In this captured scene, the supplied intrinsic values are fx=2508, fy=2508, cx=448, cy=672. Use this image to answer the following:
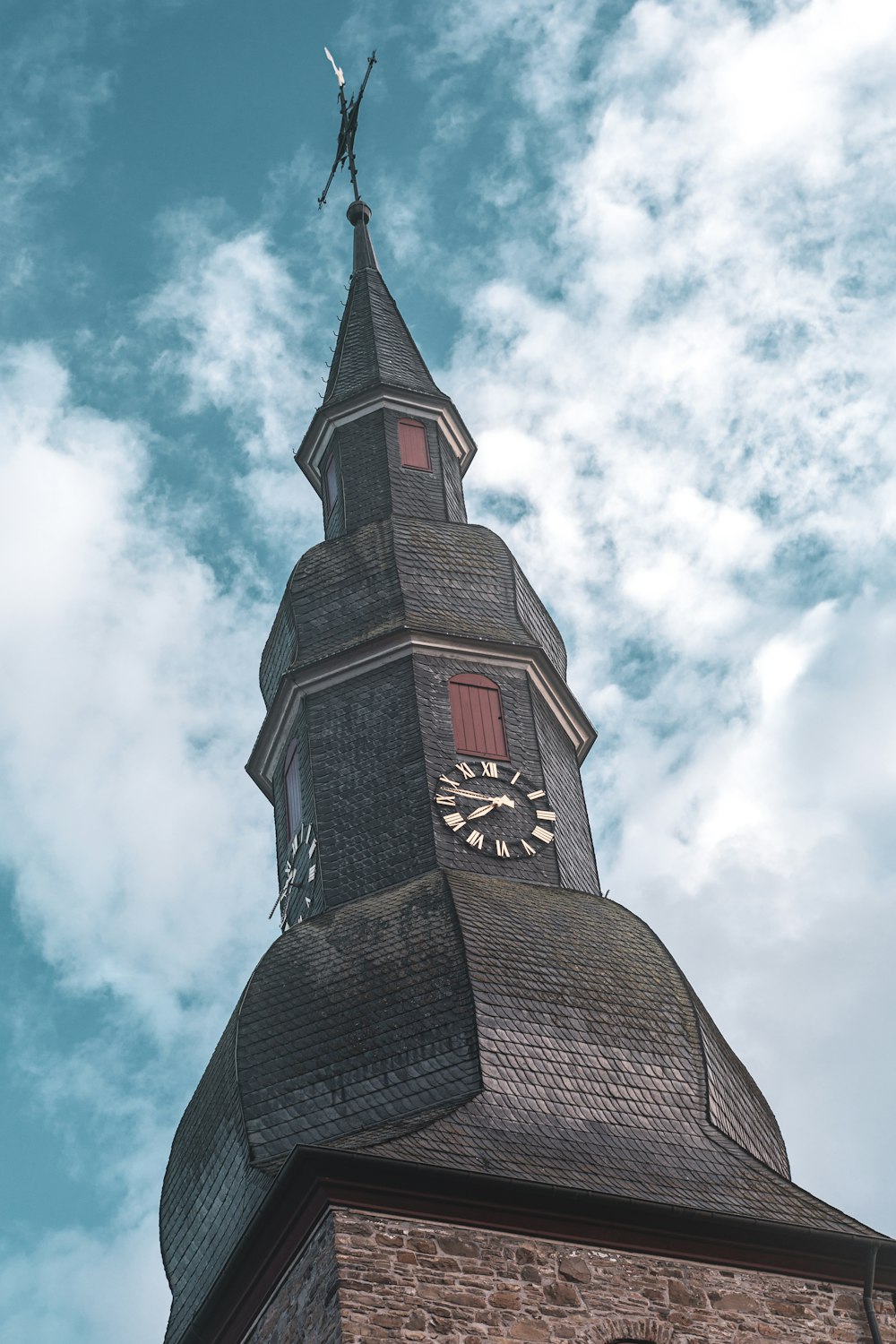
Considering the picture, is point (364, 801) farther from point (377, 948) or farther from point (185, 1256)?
point (185, 1256)

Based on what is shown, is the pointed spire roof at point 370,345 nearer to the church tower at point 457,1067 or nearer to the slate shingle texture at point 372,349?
the slate shingle texture at point 372,349

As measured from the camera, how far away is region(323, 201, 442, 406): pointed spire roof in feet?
96.7

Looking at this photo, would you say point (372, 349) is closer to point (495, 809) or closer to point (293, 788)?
point (293, 788)

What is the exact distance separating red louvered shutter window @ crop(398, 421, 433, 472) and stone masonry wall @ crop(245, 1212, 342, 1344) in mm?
11802

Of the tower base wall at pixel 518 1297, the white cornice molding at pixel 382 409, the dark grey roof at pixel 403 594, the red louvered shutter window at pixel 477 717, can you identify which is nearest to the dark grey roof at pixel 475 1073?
the tower base wall at pixel 518 1297

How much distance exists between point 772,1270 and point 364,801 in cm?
630

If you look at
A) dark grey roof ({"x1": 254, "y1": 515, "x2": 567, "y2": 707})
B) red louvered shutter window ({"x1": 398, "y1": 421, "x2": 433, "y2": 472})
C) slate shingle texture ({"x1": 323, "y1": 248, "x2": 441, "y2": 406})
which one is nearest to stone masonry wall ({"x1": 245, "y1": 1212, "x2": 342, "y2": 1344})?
dark grey roof ({"x1": 254, "y1": 515, "x2": 567, "y2": 707})

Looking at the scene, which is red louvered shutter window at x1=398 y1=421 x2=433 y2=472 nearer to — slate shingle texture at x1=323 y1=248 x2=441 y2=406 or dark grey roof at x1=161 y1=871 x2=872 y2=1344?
slate shingle texture at x1=323 y1=248 x2=441 y2=406

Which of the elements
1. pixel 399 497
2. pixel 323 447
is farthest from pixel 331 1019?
pixel 323 447

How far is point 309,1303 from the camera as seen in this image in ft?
58.7

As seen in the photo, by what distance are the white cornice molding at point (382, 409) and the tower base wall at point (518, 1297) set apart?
12749 millimetres

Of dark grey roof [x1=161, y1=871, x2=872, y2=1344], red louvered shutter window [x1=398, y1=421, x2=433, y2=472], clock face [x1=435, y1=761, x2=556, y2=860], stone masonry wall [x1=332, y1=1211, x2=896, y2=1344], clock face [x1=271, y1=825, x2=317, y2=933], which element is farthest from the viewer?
red louvered shutter window [x1=398, y1=421, x2=433, y2=472]

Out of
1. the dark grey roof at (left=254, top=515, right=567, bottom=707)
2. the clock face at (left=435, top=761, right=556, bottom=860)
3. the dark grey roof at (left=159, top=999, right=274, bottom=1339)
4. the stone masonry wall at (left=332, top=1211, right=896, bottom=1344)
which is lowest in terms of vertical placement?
the stone masonry wall at (left=332, top=1211, right=896, bottom=1344)

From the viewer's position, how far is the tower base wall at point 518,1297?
57.1 feet
